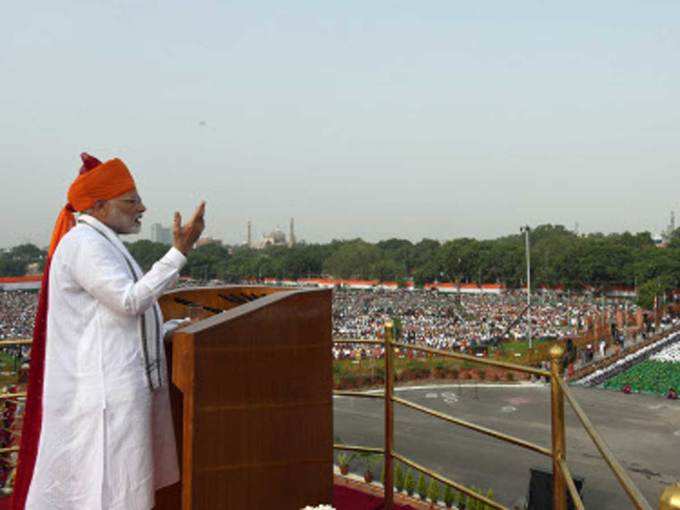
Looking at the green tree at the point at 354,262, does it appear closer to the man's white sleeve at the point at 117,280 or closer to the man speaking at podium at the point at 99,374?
the man speaking at podium at the point at 99,374

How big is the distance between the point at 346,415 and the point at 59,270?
14578 millimetres

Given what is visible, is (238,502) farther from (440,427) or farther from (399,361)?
(399,361)

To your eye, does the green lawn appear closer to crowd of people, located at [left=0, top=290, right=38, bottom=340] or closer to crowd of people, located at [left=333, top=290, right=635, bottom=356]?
crowd of people, located at [left=333, top=290, right=635, bottom=356]

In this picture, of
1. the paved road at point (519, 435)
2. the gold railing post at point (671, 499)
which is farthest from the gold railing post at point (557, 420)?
the paved road at point (519, 435)

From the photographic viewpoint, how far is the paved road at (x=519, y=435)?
11.1 metres

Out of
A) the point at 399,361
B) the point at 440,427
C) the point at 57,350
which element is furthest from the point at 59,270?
the point at 399,361

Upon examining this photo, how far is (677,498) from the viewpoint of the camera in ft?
3.34

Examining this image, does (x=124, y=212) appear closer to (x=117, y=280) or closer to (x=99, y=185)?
(x=99, y=185)

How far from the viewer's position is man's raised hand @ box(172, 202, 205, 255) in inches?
87.9

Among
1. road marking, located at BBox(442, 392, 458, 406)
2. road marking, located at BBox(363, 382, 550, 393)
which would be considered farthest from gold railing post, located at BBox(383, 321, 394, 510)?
road marking, located at BBox(363, 382, 550, 393)

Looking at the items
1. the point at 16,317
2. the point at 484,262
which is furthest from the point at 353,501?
the point at 484,262

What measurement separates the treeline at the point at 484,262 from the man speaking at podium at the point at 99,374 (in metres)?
45.7

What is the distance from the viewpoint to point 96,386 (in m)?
2.07

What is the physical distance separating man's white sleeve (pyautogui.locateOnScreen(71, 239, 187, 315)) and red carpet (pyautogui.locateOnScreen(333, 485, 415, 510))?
7.27 ft
